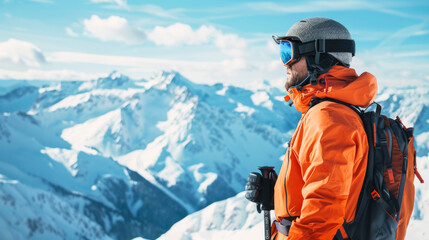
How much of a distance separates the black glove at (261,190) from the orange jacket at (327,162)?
54cm

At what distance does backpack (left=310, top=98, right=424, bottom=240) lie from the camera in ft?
12.0

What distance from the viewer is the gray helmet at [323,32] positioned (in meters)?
4.19

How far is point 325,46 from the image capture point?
4.13m

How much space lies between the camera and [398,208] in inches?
146

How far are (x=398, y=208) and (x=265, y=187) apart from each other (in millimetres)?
1479

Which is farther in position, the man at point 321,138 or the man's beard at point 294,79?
the man's beard at point 294,79

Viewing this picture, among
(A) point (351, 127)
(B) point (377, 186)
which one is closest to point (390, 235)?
(B) point (377, 186)

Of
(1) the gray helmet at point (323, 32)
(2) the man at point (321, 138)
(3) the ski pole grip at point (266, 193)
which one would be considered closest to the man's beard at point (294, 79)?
(2) the man at point (321, 138)

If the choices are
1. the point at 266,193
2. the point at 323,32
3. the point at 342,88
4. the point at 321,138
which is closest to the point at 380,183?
the point at 321,138

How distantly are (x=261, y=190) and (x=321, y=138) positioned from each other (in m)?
1.41

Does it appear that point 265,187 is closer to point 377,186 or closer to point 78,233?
point 377,186

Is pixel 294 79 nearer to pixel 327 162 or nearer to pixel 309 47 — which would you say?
pixel 309 47

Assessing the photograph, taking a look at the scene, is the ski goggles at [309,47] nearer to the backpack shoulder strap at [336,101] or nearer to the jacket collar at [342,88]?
the jacket collar at [342,88]

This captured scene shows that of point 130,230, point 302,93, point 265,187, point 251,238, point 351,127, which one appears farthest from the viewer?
point 130,230
